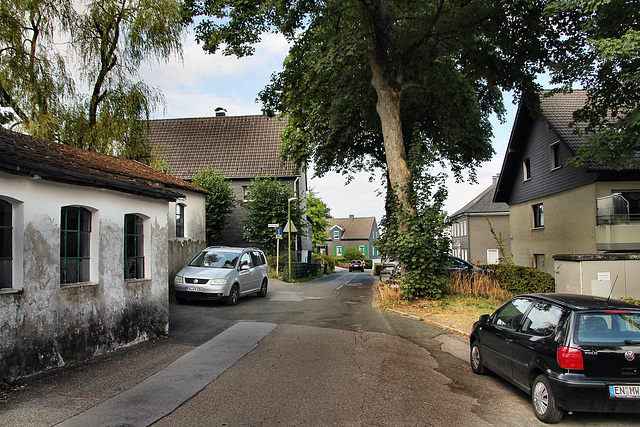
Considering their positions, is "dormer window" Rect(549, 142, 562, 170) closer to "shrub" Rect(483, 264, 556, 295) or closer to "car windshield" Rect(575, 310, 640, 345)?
"shrub" Rect(483, 264, 556, 295)

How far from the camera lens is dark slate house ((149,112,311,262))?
34.2 meters

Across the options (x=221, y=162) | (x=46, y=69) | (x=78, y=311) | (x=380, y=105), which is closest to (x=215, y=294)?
(x=78, y=311)

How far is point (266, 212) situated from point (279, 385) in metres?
23.6

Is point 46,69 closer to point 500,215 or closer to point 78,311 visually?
point 78,311

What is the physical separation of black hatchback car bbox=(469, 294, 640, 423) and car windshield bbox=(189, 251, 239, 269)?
1051 cm

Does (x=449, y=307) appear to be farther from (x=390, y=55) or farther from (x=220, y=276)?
→ (x=390, y=55)

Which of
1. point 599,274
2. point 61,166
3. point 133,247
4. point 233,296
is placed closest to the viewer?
point 61,166

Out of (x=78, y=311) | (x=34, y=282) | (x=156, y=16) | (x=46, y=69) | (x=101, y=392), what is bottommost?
(x=101, y=392)

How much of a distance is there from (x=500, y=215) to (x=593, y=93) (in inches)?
1067

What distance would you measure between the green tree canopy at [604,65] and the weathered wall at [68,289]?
39.7ft

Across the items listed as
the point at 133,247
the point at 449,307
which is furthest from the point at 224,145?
the point at 133,247

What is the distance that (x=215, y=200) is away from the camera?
29438mm

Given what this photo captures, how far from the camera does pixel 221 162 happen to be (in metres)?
A: 35.6

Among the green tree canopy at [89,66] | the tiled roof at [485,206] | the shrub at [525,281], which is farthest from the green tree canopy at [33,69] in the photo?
the tiled roof at [485,206]
